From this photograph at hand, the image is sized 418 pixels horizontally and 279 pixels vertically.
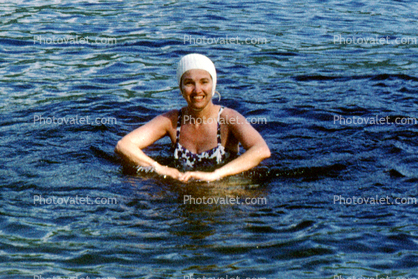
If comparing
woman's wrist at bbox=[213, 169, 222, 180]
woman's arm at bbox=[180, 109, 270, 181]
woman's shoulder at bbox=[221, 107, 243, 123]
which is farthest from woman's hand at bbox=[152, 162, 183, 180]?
woman's shoulder at bbox=[221, 107, 243, 123]

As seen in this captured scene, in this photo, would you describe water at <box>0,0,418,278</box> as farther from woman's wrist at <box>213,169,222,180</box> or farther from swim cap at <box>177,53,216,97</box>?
swim cap at <box>177,53,216,97</box>

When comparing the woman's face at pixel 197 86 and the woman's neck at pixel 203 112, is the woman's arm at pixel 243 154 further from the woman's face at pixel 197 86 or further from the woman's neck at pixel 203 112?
the woman's face at pixel 197 86

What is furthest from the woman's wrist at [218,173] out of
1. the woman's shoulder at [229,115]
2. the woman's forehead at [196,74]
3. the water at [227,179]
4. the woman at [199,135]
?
the woman's forehead at [196,74]

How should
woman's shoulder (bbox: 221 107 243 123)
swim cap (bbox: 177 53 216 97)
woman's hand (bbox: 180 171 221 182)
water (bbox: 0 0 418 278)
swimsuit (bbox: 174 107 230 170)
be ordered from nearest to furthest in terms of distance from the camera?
1. water (bbox: 0 0 418 278)
2. woman's hand (bbox: 180 171 221 182)
3. swim cap (bbox: 177 53 216 97)
4. woman's shoulder (bbox: 221 107 243 123)
5. swimsuit (bbox: 174 107 230 170)

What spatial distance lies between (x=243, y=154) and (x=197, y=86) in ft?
2.94

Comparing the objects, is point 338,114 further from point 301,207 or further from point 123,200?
point 123,200

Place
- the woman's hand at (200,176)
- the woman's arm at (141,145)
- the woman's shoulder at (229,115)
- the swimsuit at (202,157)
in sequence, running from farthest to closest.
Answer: the swimsuit at (202,157)
the woman's shoulder at (229,115)
the woman's arm at (141,145)
the woman's hand at (200,176)

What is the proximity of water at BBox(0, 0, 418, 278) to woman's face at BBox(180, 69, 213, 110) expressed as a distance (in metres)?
0.96

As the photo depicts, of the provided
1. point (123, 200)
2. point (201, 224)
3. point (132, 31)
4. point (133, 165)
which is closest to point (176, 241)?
point (201, 224)

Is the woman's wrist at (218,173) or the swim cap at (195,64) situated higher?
the swim cap at (195,64)

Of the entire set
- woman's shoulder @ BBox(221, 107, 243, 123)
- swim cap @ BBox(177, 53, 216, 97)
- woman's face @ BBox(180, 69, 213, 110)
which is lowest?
woman's shoulder @ BBox(221, 107, 243, 123)

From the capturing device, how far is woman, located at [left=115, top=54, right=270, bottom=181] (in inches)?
255

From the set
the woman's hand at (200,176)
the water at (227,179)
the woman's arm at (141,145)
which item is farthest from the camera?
the woman's arm at (141,145)

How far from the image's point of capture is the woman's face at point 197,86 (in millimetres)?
6480
